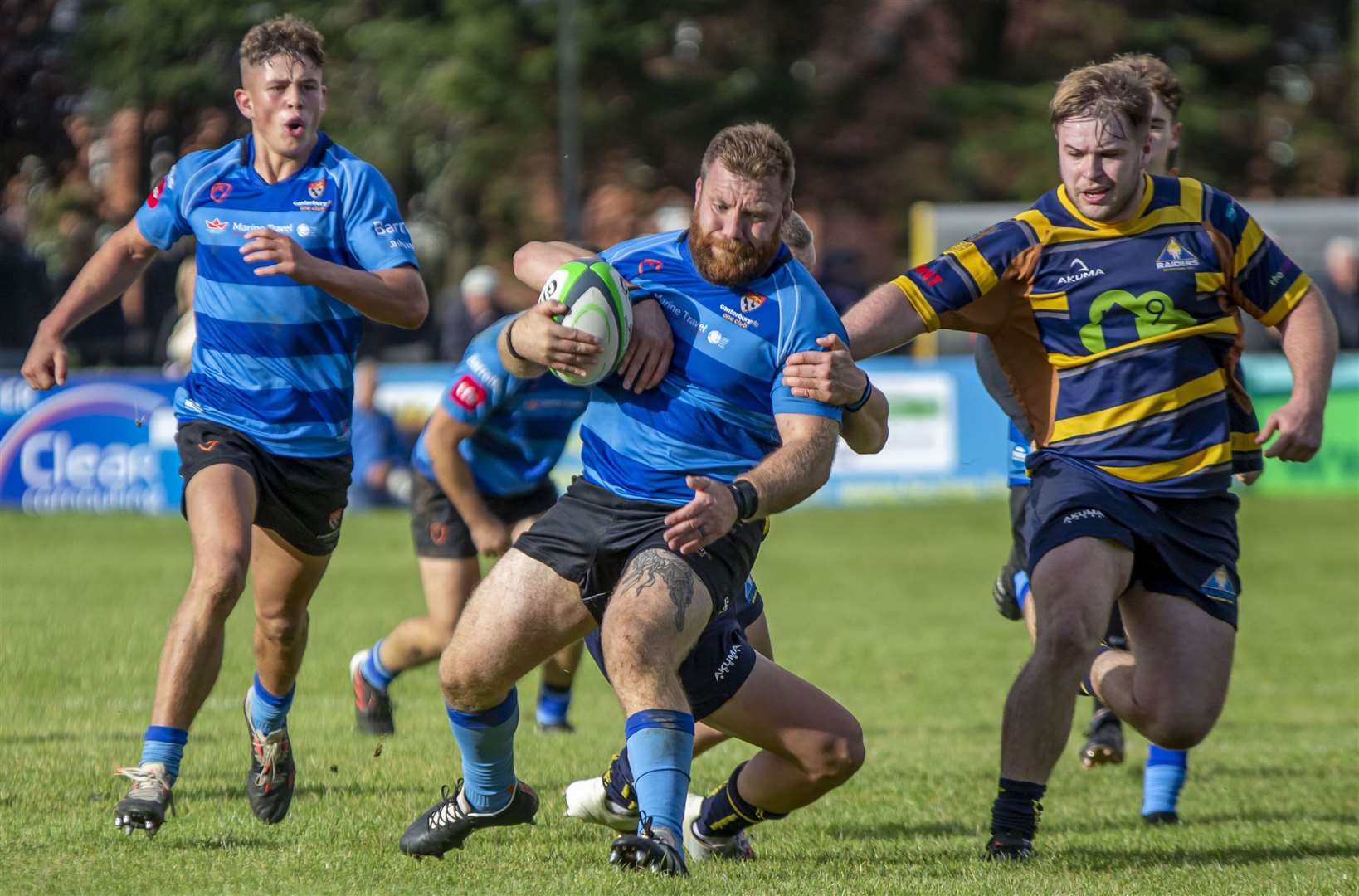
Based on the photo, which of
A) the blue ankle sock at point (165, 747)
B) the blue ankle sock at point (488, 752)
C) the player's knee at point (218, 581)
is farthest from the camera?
the player's knee at point (218, 581)

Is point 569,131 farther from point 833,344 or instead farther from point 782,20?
point 833,344

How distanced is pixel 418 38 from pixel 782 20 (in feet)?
26.5

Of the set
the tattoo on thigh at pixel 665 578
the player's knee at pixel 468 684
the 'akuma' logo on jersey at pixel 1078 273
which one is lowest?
the player's knee at pixel 468 684

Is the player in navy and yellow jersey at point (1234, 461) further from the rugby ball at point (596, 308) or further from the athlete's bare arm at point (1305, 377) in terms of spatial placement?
the rugby ball at point (596, 308)

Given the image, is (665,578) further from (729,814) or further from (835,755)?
(729,814)

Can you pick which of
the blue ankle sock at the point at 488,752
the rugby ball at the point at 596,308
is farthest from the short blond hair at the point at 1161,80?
the blue ankle sock at the point at 488,752

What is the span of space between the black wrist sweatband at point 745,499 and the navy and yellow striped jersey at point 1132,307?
1165mm

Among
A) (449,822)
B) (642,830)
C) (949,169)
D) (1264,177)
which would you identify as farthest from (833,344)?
(1264,177)

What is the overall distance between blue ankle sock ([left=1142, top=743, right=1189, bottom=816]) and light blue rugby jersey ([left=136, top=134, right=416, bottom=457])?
3.35 m

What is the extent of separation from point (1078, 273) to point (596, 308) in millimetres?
1740

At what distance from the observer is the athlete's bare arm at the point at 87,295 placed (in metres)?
6.23

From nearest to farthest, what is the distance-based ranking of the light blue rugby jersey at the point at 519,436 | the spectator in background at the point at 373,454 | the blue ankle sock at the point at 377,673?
→ the light blue rugby jersey at the point at 519,436 < the blue ankle sock at the point at 377,673 < the spectator in background at the point at 373,454

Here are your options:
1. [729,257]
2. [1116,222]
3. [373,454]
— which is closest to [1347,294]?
[373,454]

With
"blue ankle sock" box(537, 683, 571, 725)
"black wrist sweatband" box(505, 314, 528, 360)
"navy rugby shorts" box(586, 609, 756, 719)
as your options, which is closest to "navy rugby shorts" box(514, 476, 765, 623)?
"navy rugby shorts" box(586, 609, 756, 719)
